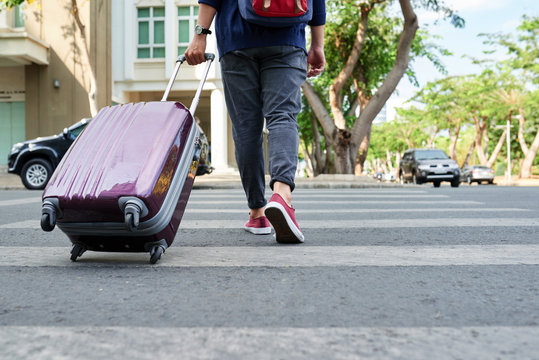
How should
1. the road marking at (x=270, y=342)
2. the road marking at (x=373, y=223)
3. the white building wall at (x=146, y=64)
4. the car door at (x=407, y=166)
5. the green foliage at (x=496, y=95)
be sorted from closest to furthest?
1. the road marking at (x=270, y=342)
2. the road marking at (x=373, y=223)
3. the car door at (x=407, y=166)
4. the white building wall at (x=146, y=64)
5. the green foliage at (x=496, y=95)

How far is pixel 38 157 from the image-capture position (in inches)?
502

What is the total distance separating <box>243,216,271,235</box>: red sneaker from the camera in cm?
360

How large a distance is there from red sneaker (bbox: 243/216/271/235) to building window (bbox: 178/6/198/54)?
20.9 meters

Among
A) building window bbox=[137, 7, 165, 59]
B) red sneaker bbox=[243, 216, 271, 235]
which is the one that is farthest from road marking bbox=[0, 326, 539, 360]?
building window bbox=[137, 7, 165, 59]

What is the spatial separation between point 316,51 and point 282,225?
1245mm

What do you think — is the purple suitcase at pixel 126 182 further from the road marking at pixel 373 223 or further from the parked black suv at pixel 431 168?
the parked black suv at pixel 431 168

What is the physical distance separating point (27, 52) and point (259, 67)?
18.1 m

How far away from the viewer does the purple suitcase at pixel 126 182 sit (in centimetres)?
226

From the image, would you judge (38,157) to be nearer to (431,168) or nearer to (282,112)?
(282,112)

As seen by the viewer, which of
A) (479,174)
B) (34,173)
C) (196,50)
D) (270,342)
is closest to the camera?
(270,342)

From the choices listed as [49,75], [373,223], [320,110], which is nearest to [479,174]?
[320,110]

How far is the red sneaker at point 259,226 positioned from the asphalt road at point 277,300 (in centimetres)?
26

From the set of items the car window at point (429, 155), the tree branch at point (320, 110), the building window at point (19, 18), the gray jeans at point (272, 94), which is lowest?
the car window at point (429, 155)

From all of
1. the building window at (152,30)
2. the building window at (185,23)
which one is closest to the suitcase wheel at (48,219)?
the building window at (185,23)
